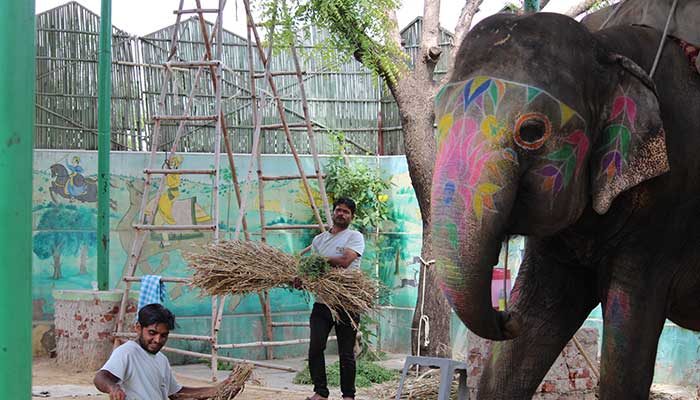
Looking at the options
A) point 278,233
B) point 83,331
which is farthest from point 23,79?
point 278,233

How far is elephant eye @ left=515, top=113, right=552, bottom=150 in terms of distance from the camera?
11.9 feet

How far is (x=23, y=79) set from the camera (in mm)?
3002

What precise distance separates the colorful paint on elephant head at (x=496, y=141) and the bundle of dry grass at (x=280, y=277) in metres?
4.33

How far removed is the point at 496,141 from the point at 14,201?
1654 millimetres

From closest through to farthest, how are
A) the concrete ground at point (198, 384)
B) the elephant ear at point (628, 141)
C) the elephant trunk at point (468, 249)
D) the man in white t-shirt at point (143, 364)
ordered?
the elephant trunk at point (468, 249), the elephant ear at point (628, 141), the man in white t-shirt at point (143, 364), the concrete ground at point (198, 384)

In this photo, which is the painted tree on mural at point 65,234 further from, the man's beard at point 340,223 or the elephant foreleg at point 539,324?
the elephant foreleg at point 539,324

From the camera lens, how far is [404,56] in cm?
1013

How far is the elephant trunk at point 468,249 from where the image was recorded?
3.53 meters

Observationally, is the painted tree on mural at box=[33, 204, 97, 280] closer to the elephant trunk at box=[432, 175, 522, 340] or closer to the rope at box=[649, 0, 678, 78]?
the rope at box=[649, 0, 678, 78]

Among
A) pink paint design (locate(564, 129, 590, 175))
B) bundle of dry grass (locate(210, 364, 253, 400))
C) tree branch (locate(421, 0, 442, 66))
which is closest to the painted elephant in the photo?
pink paint design (locate(564, 129, 590, 175))

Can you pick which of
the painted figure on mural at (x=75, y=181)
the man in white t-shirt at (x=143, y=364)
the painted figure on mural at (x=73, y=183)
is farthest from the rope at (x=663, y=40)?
the painted figure on mural at (x=75, y=181)

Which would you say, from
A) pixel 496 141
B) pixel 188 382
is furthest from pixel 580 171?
pixel 188 382

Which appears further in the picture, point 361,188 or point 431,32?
point 361,188

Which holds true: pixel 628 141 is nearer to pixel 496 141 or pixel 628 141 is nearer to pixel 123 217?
pixel 496 141
